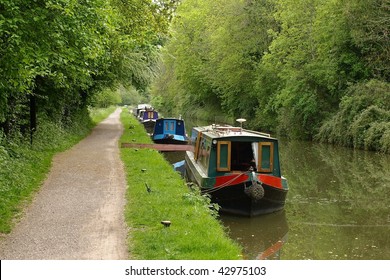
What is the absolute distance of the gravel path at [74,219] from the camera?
6.89 meters

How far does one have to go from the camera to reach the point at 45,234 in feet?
25.2

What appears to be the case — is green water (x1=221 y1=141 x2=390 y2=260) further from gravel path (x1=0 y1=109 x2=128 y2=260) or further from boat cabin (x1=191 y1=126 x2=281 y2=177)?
gravel path (x1=0 y1=109 x2=128 y2=260)

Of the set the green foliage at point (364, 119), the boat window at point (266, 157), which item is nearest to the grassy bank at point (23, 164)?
the boat window at point (266, 157)

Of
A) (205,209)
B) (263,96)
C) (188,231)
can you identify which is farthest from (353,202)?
(263,96)

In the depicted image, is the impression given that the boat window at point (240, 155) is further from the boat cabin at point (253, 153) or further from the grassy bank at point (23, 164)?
the grassy bank at point (23, 164)

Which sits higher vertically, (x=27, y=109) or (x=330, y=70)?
(x=330, y=70)

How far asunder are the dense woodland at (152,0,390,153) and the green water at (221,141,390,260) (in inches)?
246

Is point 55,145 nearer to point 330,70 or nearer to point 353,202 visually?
point 353,202

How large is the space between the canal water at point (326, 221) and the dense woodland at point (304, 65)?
6291 millimetres

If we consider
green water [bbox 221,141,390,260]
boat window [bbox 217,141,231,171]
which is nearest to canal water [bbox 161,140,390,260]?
green water [bbox 221,141,390,260]

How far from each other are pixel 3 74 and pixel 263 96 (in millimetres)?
30897

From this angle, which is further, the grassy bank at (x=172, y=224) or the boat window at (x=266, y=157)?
the boat window at (x=266, y=157)

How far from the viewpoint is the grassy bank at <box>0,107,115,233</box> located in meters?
9.11

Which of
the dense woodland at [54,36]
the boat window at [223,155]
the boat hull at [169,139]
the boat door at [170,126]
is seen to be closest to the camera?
the dense woodland at [54,36]
